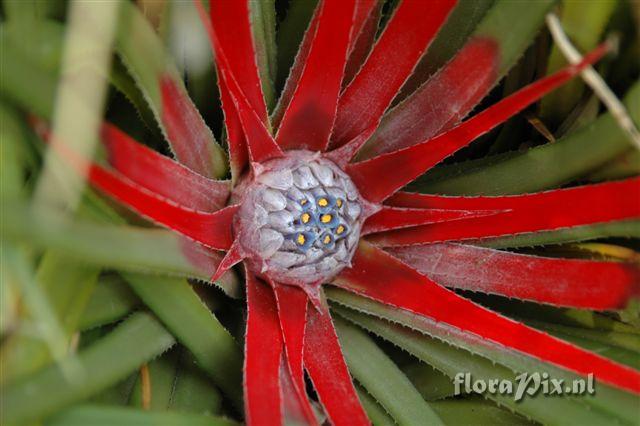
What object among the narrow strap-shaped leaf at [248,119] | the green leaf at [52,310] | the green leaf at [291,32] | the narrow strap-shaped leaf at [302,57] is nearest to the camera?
the green leaf at [52,310]

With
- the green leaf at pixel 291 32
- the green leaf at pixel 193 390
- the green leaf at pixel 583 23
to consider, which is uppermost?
the green leaf at pixel 583 23

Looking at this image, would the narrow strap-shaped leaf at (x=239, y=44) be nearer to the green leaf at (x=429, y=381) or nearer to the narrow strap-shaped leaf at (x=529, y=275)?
the narrow strap-shaped leaf at (x=529, y=275)

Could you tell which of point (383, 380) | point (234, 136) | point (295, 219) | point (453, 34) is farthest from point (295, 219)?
point (453, 34)

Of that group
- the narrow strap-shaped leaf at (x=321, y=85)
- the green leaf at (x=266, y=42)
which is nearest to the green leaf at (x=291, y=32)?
the green leaf at (x=266, y=42)

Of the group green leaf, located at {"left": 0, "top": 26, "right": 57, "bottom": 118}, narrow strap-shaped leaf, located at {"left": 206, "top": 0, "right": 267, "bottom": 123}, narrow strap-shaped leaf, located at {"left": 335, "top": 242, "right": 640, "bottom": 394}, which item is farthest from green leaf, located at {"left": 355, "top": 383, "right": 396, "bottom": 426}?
green leaf, located at {"left": 0, "top": 26, "right": 57, "bottom": 118}

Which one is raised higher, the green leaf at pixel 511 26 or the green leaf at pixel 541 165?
the green leaf at pixel 511 26

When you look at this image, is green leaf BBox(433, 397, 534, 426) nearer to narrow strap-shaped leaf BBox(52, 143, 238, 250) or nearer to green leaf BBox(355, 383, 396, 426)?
green leaf BBox(355, 383, 396, 426)

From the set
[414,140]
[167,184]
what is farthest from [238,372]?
[414,140]
